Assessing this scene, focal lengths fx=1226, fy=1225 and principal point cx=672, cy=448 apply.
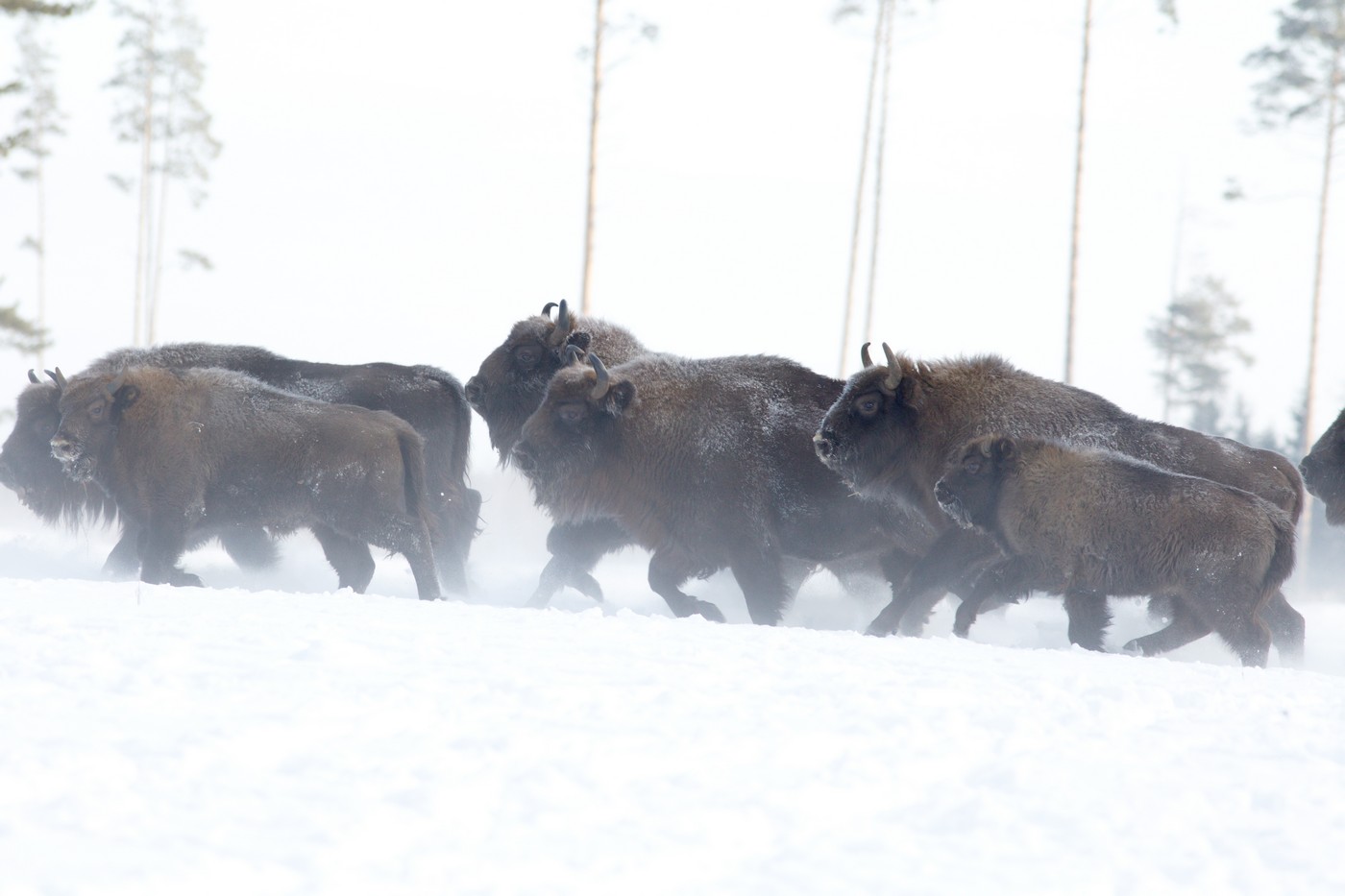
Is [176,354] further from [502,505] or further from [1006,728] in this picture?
[502,505]

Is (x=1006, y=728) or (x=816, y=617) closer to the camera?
(x=1006, y=728)

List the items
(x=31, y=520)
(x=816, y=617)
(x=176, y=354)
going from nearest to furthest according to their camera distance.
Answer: (x=816, y=617) → (x=176, y=354) → (x=31, y=520)

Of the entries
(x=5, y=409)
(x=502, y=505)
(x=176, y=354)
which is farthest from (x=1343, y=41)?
(x=5, y=409)

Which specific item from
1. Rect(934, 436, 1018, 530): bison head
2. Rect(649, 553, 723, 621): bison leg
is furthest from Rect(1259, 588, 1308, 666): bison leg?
Rect(649, 553, 723, 621): bison leg

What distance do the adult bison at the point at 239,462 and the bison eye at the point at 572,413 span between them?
3.76 feet

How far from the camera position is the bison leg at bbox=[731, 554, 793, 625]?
25.9 ft

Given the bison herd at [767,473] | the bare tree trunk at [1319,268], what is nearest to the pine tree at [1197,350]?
the bare tree trunk at [1319,268]

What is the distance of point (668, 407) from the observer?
27.2ft

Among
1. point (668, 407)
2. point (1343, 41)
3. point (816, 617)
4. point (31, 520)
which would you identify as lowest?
point (31, 520)

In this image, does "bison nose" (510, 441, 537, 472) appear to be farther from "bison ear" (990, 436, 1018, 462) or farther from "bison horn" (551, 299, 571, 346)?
"bison ear" (990, 436, 1018, 462)

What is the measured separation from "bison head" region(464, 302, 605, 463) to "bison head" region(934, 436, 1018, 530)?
335 centimetres

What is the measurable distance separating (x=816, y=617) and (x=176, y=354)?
18.9ft

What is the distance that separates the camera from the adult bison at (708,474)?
26.2 ft

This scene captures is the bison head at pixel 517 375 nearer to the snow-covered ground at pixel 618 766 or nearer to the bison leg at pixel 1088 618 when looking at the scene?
the bison leg at pixel 1088 618
